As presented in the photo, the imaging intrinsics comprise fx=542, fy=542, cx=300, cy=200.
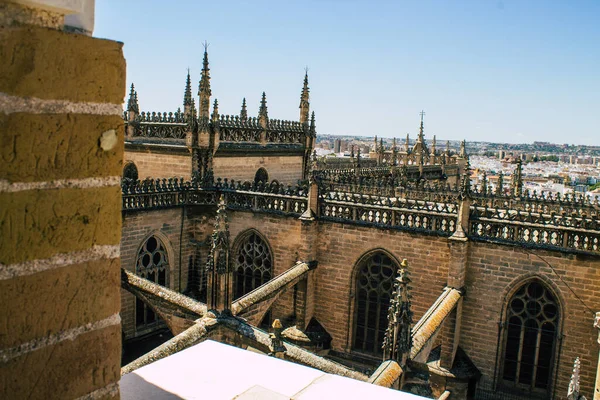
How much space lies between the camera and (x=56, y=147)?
202 cm

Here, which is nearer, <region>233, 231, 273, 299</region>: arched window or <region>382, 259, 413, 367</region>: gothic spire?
<region>382, 259, 413, 367</region>: gothic spire

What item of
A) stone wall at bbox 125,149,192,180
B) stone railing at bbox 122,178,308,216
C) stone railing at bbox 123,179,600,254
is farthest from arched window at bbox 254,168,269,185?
stone railing at bbox 122,178,308,216

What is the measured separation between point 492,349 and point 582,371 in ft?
7.81

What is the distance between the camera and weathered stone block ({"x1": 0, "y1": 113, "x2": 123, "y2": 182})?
1.88 metres

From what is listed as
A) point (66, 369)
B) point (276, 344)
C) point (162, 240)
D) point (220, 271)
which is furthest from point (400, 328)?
point (66, 369)

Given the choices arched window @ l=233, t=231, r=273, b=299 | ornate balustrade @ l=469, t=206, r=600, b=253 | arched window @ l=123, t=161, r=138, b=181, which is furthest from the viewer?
arched window @ l=123, t=161, r=138, b=181

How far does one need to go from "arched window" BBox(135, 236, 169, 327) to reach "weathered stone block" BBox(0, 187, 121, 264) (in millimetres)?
17454

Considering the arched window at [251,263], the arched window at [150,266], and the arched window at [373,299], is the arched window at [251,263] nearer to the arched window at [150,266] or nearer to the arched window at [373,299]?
the arched window at [150,266]

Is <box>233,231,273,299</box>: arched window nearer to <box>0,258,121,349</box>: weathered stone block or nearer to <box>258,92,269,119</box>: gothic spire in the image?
<box>258,92,269,119</box>: gothic spire

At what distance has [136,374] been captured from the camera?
10.0 ft

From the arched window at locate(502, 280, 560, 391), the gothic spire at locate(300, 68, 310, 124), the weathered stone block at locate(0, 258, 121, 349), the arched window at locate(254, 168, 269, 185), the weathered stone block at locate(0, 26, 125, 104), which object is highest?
the gothic spire at locate(300, 68, 310, 124)

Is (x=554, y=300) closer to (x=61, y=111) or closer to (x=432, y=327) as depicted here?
(x=432, y=327)

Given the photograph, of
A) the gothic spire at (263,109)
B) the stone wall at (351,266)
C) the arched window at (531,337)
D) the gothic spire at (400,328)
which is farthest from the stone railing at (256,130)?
the arched window at (531,337)

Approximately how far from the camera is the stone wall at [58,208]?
1.89 m
